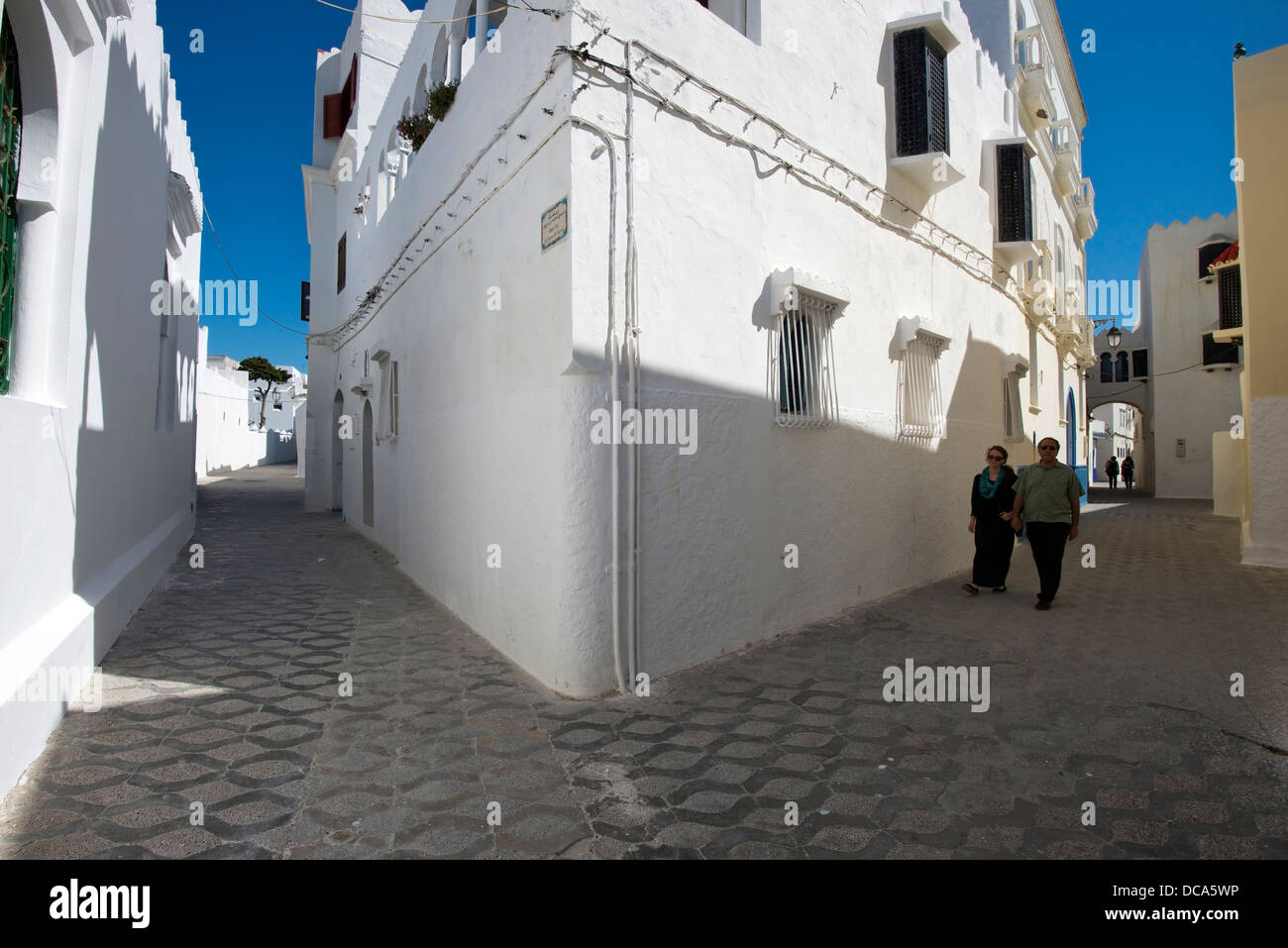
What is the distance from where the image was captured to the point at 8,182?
3707 millimetres

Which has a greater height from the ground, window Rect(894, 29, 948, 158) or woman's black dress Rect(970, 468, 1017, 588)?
window Rect(894, 29, 948, 158)

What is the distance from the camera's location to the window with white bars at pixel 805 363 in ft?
19.0

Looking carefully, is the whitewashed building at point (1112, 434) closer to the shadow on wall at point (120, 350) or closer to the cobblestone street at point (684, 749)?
the cobblestone street at point (684, 749)

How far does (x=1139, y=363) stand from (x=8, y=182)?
95.2 ft

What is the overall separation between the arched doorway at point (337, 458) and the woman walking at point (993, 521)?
38.7 ft

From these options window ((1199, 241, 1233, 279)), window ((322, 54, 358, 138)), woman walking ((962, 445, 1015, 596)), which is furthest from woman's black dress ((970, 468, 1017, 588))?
window ((1199, 241, 1233, 279))

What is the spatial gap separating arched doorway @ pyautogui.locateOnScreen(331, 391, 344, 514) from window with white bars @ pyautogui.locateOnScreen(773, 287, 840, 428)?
36.1 feet

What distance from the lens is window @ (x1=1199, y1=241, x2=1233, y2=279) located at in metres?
21.1

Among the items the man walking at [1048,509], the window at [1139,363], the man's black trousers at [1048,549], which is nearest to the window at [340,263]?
the man walking at [1048,509]

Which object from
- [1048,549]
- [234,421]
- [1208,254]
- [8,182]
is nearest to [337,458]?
[8,182]

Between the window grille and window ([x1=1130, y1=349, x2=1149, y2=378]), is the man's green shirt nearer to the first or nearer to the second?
the window grille
